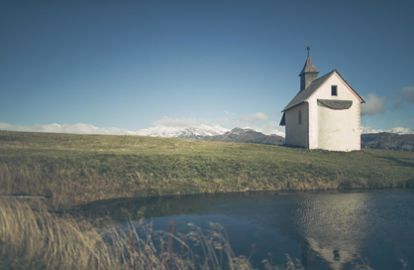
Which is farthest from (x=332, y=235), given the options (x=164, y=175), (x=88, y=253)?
(x=164, y=175)

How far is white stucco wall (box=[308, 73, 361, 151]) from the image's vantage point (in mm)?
36281

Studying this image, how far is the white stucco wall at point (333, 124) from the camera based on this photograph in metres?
36.3

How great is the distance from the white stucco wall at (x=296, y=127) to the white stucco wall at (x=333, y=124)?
1.09 meters

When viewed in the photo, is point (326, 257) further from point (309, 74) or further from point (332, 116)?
point (309, 74)

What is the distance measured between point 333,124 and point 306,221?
28.6 m

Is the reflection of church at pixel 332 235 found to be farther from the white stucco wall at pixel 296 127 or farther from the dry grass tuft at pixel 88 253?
the white stucco wall at pixel 296 127

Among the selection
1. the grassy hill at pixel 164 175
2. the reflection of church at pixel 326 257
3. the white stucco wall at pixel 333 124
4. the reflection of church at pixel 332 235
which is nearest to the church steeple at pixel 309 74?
the white stucco wall at pixel 333 124

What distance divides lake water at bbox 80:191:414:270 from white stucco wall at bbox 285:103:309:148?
19847 mm

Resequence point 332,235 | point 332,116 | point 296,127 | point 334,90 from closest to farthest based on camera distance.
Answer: point 332,235 → point 332,116 → point 334,90 → point 296,127

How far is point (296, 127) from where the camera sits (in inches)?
1604

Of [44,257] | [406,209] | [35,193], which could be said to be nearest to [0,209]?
[44,257]

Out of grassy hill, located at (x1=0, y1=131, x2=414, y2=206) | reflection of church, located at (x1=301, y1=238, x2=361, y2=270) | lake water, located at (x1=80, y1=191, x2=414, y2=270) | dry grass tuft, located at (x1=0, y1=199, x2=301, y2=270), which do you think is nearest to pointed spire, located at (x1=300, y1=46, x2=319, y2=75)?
grassy hill, located at (x1=0, y1=131, x2=414, y2=206)

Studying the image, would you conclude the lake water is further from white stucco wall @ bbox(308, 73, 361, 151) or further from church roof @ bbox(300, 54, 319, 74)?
church roof @ bbox(300, 54, 319, 74)

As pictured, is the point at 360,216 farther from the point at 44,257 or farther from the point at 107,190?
the point at 107,190
